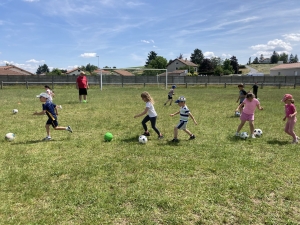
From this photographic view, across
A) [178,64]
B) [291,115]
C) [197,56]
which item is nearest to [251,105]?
[291,115]

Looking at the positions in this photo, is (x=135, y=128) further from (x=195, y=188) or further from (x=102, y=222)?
(x=102, y=222)

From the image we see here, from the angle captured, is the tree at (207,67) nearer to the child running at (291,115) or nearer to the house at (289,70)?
the house at (289,70)

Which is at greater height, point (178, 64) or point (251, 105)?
point (178, 64)

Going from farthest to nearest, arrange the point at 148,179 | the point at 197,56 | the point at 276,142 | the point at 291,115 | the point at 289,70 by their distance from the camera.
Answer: the point at 197,56 < the point at 289,70 < the point at 276,142 < the point at 291,115 < the point at 148,179

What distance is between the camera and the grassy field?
3602 mm

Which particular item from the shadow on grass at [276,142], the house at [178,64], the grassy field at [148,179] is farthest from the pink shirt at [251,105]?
the house at [178,64]

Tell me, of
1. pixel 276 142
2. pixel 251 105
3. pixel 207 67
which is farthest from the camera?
pixel 207 67

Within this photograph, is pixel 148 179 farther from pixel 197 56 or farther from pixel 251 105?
pixel 197 56

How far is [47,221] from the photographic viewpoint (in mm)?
3420

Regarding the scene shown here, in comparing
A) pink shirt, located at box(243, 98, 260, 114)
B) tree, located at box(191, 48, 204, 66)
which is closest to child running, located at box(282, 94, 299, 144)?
pink shirt, located at box(243, 98, 260, 114)

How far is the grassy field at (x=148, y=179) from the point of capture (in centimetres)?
360

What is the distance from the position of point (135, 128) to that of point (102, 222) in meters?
5.80

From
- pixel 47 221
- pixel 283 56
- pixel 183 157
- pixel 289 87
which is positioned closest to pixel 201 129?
pixel 183 157

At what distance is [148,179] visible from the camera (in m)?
4.73
